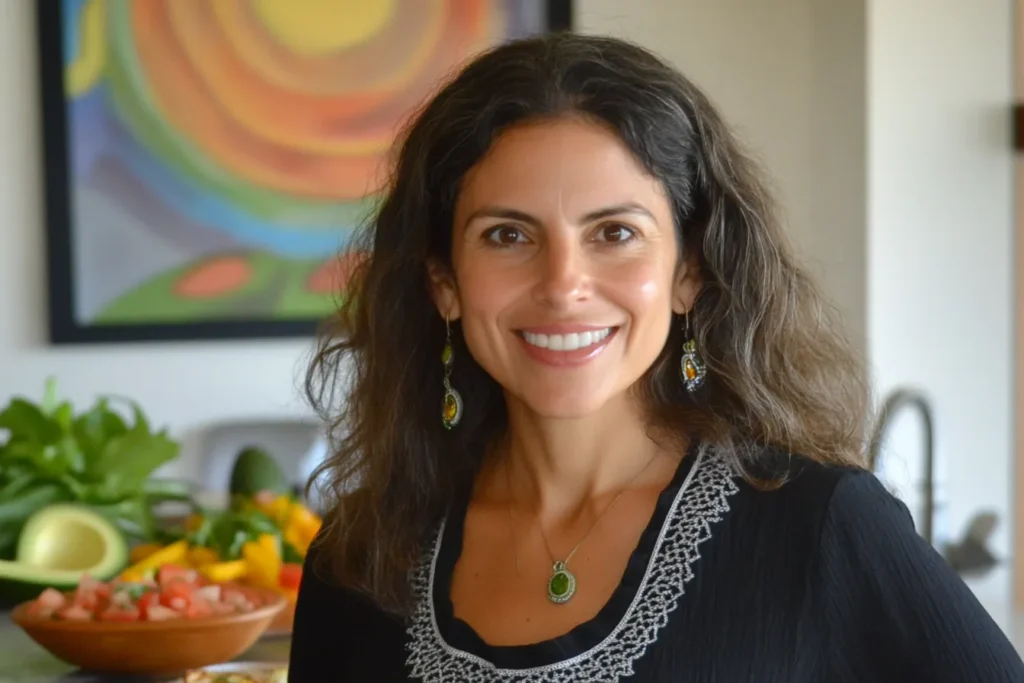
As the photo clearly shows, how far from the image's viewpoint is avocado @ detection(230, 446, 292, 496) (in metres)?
2.65

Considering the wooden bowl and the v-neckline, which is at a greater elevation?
the v-neckline

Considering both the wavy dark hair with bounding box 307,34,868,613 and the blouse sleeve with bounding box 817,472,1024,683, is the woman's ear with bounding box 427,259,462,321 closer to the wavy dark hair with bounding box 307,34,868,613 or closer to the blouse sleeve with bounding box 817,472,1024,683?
the wavy dark hair with bounding box 307,34,868,613

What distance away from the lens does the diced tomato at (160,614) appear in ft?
5.49

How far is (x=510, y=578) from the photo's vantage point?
1410 mm

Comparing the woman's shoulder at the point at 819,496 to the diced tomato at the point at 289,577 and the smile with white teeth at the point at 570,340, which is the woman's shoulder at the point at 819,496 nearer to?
the smile with white teeth at the point at 570,340

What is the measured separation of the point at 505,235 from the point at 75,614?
0.74m

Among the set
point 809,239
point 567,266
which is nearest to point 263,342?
point 809,239

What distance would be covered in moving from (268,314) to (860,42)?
1.67 m

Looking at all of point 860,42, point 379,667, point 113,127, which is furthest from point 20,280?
point 379,667

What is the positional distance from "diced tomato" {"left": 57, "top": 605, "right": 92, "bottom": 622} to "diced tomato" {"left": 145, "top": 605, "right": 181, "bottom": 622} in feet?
0.23

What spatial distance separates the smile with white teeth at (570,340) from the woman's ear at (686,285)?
0.40ft

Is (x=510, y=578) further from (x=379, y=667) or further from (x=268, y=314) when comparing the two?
(x=268, y=314)

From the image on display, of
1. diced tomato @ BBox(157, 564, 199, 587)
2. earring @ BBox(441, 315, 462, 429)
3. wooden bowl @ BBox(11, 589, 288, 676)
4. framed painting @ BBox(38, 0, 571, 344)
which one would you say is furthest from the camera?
framed painting @ BBox(38, 0, 571, 344)

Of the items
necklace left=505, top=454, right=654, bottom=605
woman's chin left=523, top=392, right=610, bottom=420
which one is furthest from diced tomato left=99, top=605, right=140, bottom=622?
woman's chin left=523, top=392, right=610, bottom=420
